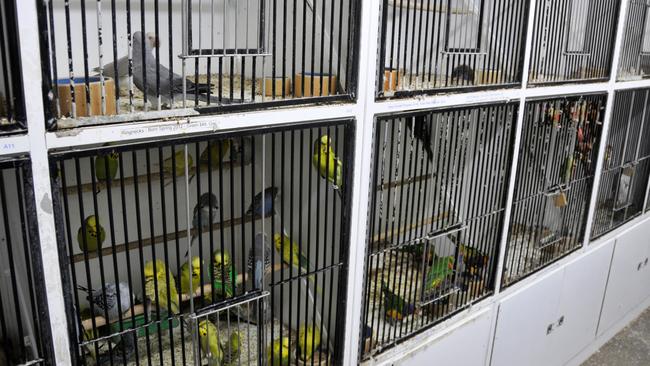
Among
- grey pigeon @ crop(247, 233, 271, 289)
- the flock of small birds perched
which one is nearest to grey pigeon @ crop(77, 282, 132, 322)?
the flock of small birds perched

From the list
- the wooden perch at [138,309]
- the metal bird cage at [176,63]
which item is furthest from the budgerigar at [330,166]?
the wooden perch at [138,309]

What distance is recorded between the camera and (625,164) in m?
2.64

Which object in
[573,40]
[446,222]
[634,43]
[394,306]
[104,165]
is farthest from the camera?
[634,43]

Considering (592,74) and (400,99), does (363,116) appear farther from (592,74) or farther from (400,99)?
(592,74)

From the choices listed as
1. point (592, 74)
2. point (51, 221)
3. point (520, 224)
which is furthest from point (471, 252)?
point (51, 221)

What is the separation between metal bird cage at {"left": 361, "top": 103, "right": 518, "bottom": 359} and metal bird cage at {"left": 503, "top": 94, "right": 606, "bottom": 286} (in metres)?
0.12

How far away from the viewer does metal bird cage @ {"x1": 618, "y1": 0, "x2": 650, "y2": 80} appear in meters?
2.32

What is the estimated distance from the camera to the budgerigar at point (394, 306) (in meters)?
1.69

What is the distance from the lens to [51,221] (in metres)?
0.89

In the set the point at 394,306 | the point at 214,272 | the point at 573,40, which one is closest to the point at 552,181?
the point at 573,40

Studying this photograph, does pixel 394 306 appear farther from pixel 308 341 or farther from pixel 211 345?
pixel 211 345

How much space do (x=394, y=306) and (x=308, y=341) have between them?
0.32 m

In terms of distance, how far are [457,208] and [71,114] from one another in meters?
1.28

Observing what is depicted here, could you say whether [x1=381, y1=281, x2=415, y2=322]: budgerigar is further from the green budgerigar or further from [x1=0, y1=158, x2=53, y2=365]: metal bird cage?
[x1=0, y1=158, x2=53, y2=365]: metal bird cage
